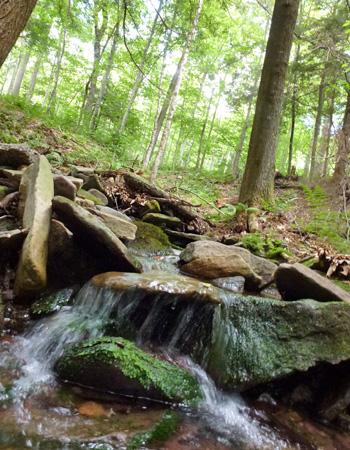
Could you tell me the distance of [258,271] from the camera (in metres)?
5.00

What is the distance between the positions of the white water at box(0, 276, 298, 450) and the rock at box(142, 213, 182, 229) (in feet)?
8.83

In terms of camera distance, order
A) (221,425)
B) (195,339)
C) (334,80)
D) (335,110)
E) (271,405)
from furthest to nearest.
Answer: (335,110)
(334,80)
(195,339)
(271,405)
(221,425)

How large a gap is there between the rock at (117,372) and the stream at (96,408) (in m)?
0.09

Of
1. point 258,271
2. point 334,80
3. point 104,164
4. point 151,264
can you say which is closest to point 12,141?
point 104,164

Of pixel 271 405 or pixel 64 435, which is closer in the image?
pixel 64 435

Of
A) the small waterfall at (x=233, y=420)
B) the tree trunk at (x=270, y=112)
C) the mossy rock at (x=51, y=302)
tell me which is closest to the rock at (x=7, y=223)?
the mossy rock at (x=51, y=302)

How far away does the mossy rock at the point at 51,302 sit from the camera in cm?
327

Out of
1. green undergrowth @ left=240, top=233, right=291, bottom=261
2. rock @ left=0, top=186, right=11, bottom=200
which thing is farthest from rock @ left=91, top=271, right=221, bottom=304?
green undergrowth @ left=240, top=233, right=291, bottom=261

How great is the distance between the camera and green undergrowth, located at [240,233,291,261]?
587 cm

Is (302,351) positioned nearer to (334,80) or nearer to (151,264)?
(151,264)

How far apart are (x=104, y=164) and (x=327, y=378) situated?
23.3ft

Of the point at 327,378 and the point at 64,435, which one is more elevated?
the point at 327,378

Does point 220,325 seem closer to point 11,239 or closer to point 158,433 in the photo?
point 158,433

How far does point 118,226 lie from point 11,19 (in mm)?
2570
